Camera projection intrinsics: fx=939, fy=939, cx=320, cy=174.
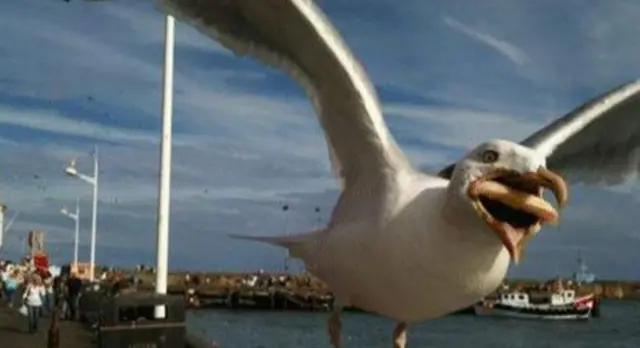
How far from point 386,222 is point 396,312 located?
417mm

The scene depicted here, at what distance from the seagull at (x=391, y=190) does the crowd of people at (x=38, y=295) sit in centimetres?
1085

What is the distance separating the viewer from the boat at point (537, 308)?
57516 mm

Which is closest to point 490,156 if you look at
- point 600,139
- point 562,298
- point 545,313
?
point 600,139

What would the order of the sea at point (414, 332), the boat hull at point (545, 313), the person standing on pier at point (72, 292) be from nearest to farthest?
the person standing on pier at point (72, 292) < the sea at point (414, 332) < the boat hull at point (545, 313)

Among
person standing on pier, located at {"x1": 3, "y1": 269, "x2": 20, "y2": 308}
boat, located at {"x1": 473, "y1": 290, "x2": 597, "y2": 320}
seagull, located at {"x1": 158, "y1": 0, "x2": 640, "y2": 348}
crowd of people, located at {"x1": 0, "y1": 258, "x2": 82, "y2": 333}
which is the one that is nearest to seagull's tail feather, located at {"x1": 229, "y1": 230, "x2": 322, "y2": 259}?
seagull, located at {"x1": 158, "y1": 0, "x2": 640, "y2": 348}

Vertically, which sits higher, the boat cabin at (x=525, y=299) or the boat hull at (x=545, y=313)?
the boat cabin at (x=525, y=299)

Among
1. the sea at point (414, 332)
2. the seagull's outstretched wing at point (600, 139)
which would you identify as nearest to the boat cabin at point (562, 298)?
the sea at point (414, 332)

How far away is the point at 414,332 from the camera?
48.0m

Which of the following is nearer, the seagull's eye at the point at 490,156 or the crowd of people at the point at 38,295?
the seagull's eye at the point at 490,156

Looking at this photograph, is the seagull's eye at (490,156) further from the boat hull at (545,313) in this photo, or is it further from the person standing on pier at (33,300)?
the boat hull at (545,313)

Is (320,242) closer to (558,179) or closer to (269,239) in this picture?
(269,239)

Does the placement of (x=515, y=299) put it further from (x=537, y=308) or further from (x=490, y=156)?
(x=490, y=156)

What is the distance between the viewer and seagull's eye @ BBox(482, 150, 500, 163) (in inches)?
138

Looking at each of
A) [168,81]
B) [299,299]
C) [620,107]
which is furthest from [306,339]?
[620,107]
